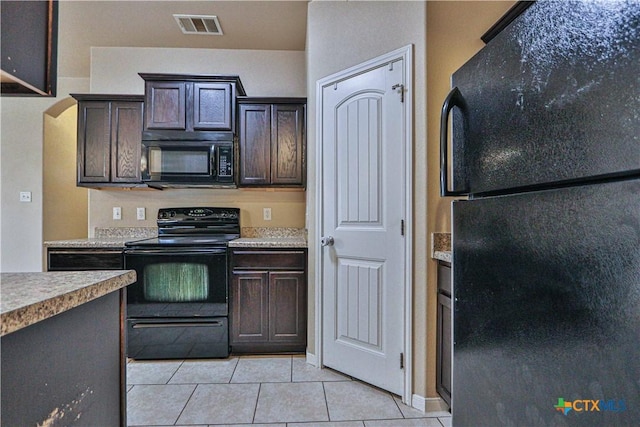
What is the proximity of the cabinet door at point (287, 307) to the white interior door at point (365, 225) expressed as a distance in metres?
0.32

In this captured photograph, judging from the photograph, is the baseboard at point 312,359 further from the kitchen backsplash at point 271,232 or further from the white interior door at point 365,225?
the kitchen backsplash at point 271,232

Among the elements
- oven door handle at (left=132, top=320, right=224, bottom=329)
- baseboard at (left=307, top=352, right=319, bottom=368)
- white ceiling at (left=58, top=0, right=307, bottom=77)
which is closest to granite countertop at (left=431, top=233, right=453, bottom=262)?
baseboard at (left=307, top=352, right=319, bottom=368)

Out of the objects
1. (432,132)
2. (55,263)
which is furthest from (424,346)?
(55,263)

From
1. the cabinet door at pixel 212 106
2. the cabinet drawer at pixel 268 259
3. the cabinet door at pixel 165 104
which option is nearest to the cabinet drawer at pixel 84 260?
the cabinet drawer at pixel 268 259

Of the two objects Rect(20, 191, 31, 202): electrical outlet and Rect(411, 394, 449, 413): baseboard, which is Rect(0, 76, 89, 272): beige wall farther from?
Rect(411, 394, 449, 413): baseboard

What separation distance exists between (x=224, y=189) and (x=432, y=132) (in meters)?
2.18

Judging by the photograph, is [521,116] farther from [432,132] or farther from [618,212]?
[432,132]

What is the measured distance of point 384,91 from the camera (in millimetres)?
2102

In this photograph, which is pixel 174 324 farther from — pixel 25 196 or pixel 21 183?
pixel 21 183

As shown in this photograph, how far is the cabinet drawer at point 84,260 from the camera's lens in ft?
8.52

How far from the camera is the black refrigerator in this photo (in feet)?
1.63

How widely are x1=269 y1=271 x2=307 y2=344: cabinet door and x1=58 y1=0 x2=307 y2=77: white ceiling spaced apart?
2.25m

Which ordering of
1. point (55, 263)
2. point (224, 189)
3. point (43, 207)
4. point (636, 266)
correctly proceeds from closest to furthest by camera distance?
point (636, 266)
point (55, 263)
point (224, 189)
point (43, 207)

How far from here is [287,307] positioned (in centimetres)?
271
